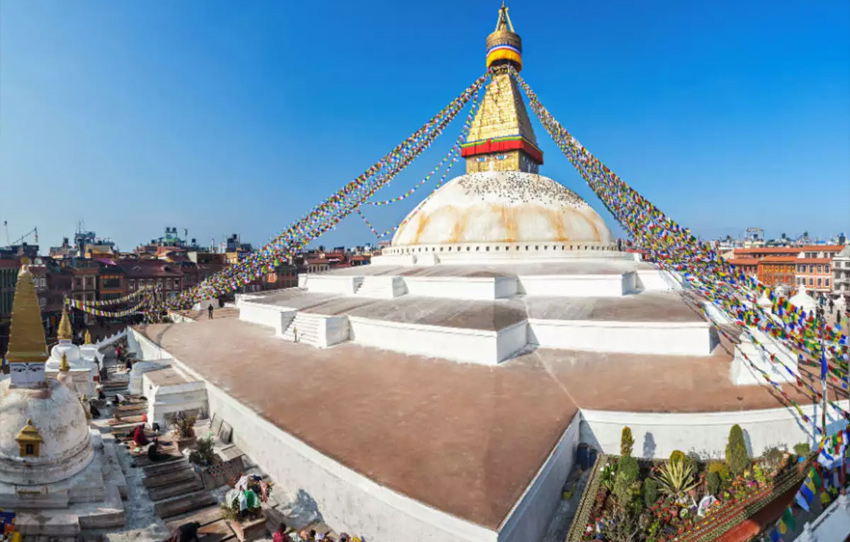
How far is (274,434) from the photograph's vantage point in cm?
620

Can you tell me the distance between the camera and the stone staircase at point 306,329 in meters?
11.0

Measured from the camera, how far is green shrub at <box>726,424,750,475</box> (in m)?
5.74

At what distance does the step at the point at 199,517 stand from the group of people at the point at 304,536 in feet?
3.55

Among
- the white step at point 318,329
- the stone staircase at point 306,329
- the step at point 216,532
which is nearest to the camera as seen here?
the step at point 216,532

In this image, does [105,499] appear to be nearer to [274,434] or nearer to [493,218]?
[274,434]

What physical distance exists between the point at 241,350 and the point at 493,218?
8641mm

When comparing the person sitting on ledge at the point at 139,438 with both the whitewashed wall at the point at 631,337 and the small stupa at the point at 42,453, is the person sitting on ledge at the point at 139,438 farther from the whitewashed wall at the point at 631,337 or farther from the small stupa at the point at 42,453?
the whitewashed wall at the point at 631,337

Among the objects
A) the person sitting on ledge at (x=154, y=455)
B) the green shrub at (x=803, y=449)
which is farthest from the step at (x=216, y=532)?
the green shrub at (x=803, y=449)

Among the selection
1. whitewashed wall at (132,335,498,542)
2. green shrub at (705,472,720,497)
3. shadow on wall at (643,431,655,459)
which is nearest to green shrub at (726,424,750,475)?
Answer: green shrub at (705,472,720,497)

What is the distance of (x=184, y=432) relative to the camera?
7.41 m

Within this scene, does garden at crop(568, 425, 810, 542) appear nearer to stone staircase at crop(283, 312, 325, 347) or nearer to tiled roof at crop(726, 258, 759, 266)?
stone staircase at crop(283, 312, 325, 347)

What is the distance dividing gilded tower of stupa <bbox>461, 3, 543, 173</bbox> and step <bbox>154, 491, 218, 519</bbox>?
14869 millimetres

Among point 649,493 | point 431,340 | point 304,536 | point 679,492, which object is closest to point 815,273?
point 431,340

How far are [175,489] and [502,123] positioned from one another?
15.8m
